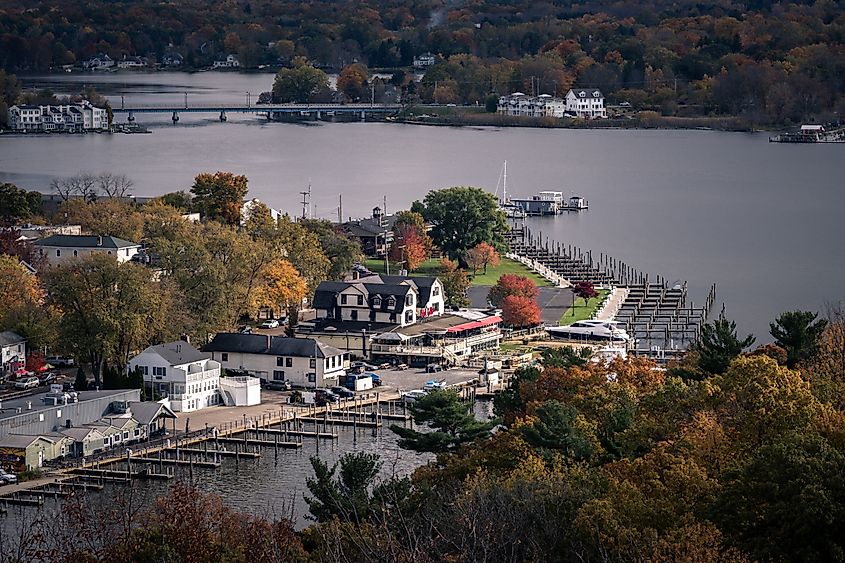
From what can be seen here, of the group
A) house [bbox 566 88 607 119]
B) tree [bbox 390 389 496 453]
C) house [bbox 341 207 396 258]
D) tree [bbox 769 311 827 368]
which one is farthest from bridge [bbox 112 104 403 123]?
tree [bbox 390 389 496 453]

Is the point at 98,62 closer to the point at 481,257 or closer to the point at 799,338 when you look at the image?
the point at 481,257

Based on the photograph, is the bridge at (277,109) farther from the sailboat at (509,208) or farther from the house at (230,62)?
the house at (230,62)

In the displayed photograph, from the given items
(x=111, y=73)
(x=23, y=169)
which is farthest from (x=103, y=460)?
(x=111, y=73)

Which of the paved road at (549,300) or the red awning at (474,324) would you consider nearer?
the red awning at (474,324)

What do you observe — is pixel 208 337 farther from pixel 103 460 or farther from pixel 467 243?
pixel 467 243

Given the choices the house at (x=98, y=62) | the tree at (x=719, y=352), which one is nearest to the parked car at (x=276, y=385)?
the tree at (x=719, y=352)

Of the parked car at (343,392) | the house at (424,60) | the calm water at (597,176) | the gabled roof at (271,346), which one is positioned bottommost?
the calm water at (597,176)
